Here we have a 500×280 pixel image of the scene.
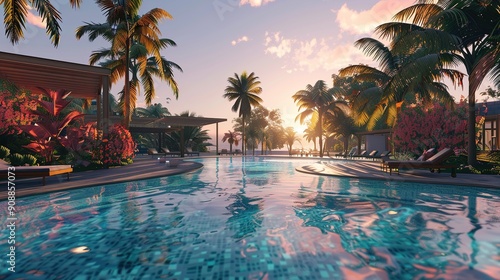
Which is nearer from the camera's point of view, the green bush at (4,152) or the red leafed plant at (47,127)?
the green bush at (4,152)

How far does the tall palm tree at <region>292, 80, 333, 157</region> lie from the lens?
3309 cm

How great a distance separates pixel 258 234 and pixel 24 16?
11402mm

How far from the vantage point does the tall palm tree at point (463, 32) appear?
11.0 m

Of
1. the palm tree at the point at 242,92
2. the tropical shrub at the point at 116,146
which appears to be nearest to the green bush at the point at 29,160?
the tropical shrub at the point at 116,146

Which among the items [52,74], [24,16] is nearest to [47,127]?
[52,74]

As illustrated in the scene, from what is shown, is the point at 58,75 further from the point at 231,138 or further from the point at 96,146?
the point at 231,138

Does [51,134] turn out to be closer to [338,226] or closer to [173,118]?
[338,226]

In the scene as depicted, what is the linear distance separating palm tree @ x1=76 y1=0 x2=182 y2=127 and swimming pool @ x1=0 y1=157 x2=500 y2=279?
10525mm

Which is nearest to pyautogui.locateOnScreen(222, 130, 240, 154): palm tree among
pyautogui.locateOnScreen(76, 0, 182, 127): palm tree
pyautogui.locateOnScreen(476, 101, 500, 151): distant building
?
pyautogui.locateOnScreen(76, 0, 182, 127): palm tree

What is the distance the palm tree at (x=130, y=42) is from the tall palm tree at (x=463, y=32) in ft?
43.9

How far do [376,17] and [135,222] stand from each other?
1548cm

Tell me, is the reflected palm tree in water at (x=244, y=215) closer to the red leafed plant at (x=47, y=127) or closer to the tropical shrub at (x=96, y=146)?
the tropical shrub at (x=96, y=146)

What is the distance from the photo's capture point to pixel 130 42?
18.8 meters

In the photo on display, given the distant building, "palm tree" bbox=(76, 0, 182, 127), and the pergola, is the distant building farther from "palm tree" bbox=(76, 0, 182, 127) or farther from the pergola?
the pergola
